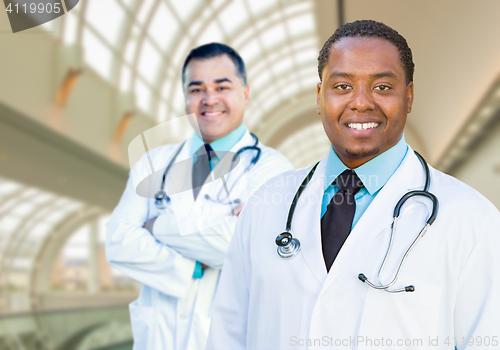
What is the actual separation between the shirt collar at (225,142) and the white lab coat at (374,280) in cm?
101

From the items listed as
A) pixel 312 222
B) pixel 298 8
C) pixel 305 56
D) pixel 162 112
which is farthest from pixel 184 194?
pixel 305 56

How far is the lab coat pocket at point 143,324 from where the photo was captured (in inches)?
72.9

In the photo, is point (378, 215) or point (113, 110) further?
point (113, 110)

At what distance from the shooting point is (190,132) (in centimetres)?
228

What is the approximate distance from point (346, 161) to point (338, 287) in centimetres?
34

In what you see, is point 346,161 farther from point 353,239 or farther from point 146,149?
point 146,149

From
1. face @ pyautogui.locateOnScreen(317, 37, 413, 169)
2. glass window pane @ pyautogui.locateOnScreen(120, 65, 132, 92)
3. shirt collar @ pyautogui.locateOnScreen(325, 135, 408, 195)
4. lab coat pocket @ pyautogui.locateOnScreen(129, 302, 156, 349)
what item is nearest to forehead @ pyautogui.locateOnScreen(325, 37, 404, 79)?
face @ pyautogui.locateOnScreen(317, 37, 413, 169)

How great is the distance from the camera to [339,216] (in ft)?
3.59

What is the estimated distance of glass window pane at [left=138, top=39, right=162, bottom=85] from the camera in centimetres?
499

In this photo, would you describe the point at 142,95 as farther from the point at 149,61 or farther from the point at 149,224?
the point at 149,224

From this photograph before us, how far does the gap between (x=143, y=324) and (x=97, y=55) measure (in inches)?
151

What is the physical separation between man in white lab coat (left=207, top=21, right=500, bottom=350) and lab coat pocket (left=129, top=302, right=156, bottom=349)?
32.5 inches

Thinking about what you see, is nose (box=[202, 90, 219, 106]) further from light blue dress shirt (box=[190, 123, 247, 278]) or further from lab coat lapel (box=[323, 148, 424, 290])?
lab coat lapel (box=[323, 148, 424, 290])

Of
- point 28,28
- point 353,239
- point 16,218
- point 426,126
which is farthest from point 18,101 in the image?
point 353,239
